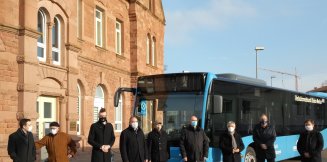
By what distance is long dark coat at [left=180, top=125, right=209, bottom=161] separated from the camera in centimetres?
1108

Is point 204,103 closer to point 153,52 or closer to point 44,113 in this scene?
point 44,113

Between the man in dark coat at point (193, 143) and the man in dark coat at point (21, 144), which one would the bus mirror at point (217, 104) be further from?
the man in dark coat at point (21, 144)

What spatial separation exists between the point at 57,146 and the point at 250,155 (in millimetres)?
6991

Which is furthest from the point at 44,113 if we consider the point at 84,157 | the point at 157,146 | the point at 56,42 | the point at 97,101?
the point at 157,146

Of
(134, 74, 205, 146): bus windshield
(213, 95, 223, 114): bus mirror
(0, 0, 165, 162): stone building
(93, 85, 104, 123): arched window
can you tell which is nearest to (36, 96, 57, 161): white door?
(0, 0, 165, 162): stone building

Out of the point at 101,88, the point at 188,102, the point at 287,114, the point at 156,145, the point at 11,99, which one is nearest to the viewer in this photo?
the point at 156,145

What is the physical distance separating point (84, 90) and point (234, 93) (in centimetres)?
970

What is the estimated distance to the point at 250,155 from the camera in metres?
14.3

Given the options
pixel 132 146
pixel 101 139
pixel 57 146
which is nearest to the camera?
pixel 57 146

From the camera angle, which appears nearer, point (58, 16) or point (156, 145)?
point (156, 145)

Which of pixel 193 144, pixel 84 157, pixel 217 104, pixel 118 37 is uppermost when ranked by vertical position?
pixel 118 37

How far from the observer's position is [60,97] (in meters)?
18.8

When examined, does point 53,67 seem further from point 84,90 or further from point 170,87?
point 170,87

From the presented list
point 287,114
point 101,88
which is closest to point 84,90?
point 101,88
